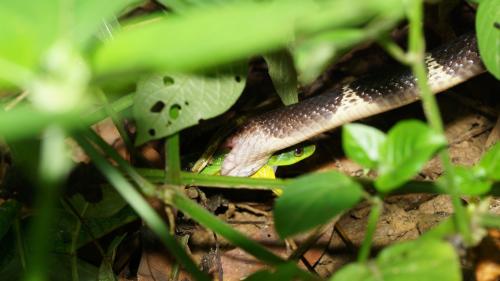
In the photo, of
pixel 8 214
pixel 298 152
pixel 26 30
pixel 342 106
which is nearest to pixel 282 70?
pixel 342 106

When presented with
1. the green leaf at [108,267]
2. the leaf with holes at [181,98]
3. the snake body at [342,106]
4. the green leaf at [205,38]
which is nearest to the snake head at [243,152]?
the snake body at [342,106]

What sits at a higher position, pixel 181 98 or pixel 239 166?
pixel 181 98

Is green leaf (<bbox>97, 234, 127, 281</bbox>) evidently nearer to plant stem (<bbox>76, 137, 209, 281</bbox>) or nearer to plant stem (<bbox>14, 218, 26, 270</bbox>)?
plant stem (<bbox>14, 218, 26, 270</bbox>)

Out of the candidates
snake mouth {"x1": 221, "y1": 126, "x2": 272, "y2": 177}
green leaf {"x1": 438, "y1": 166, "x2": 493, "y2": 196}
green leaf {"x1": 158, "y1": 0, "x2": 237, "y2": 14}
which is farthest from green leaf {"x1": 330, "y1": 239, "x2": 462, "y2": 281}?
snake mouth {"x1": 221, "y1": 126, "x2": 272, "y2": 177}

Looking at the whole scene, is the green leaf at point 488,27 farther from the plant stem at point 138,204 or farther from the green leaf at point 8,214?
the green leaf at point 8,214

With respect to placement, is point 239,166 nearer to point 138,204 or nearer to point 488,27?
point 488,27

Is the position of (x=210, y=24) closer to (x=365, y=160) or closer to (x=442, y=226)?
(x=365, y=160)
